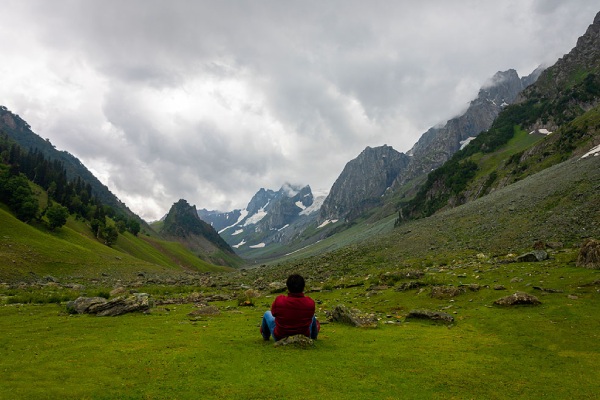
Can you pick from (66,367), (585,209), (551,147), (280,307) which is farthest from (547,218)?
(551,147)

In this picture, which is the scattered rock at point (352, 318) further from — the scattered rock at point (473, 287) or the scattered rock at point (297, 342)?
the scattered rock at point (473, 287)

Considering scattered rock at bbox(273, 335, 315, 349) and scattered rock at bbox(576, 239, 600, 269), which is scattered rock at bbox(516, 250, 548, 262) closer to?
scattered rock at bbox(576, 239, 600, 269)

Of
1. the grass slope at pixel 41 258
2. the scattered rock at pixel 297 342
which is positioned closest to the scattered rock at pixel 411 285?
the scattered rock at pixel 297 342

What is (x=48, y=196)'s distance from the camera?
161 m

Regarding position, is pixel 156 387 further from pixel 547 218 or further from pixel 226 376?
pixel 547 218

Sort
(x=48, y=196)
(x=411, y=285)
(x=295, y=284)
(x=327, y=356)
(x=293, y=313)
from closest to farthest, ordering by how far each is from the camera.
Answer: (x=327, y=356) < (x=295, y=284) < (x=293, y=313) < (x=411, y=285) < (x=48, y=196)

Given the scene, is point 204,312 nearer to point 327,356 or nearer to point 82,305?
point 82,305

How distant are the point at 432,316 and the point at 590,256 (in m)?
15.8

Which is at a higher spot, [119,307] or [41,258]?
[41,258]

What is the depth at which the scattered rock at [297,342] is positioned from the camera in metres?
15.1

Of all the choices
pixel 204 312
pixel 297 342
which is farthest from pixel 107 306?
pixel 297 342

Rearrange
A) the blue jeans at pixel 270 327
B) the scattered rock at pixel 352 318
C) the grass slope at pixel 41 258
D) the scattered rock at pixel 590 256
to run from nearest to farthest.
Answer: the blue jeans at pixel 270 327
the scattered rock at pixel 352 318
the scattered rock at pixel 590 256
the grass slope at pixel 41 258

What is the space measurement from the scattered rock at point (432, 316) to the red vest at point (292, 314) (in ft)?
34.2

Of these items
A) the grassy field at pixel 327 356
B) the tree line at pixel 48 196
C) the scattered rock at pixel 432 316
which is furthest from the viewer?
the tree line at pixel 48 196
